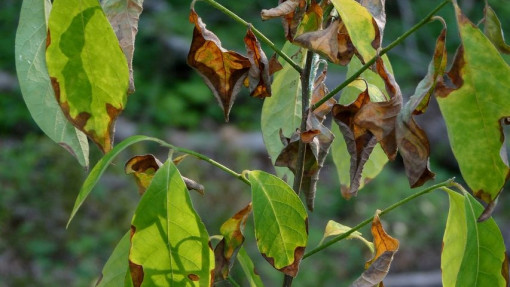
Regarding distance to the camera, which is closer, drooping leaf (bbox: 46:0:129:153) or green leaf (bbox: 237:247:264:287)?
drooping leaf (bbox: 46:0:129:153)

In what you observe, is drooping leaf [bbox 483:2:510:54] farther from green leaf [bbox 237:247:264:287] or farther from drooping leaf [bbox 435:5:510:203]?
green leaf [bbox 237:247:264:287]

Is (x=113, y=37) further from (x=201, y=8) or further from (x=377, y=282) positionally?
(x=201, y=8)

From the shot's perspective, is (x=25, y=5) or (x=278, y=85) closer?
(x=25, y=5)

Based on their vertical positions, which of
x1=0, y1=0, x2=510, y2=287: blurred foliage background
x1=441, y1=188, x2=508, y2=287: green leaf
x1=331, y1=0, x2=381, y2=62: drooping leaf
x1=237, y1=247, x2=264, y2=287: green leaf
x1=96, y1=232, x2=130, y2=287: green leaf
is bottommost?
x1=0, y1=0, x2=510, y2=287: blurred foliage background

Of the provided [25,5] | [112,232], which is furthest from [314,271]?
[25,5]

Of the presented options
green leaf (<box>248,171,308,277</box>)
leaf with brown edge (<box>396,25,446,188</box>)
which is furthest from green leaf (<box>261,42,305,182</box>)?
leaf with brown edge (<box>396,25,446,188</box>)

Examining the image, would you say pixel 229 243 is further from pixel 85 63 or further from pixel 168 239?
pixel 85 63

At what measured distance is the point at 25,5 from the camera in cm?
79

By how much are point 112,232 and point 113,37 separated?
320 cm

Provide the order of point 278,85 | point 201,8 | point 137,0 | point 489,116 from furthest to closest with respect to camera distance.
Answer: point 201,8 → point 278,85 → point 137,0 → point 489,116

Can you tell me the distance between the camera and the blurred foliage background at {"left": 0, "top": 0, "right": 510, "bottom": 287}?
3.83 m

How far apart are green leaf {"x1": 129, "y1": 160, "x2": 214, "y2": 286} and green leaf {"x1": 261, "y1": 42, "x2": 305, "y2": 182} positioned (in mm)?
243

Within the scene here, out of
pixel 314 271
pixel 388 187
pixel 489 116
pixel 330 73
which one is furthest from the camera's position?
pixel 330 73

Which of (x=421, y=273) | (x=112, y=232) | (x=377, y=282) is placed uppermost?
(x=377, y=282)
